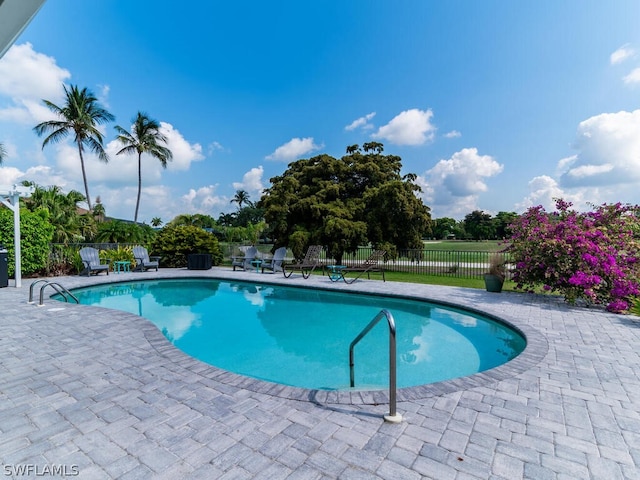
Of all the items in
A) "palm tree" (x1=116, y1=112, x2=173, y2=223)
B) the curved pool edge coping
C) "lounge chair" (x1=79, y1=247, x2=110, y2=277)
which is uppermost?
"palm tree" (x1=116, y1=112, x2=173, y2=223)

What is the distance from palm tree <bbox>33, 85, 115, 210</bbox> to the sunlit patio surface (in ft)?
78.1

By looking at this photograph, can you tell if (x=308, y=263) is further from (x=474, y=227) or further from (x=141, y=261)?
(x=474, y=227)

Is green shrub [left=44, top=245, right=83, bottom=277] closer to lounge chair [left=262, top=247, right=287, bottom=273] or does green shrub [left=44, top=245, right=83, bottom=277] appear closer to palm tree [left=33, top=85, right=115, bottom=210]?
lounge chair [left=262, top=247, right=287, bottom=273]

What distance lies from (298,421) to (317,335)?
3.87 metres

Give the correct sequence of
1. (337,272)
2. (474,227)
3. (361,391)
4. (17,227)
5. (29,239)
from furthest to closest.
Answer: (474,227) < (337,272) < (29,239) < (17,227) < (361,391)

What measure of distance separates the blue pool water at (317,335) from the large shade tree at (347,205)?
6278 mm

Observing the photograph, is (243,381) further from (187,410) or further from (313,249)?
(313,249)

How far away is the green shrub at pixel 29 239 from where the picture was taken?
10.7 m

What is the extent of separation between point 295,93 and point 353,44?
14.2 ft

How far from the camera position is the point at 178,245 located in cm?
1553

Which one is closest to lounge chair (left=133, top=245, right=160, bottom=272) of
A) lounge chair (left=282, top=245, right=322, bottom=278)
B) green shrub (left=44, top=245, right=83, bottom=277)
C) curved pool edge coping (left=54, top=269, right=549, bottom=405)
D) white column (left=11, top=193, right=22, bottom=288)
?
green shrub (left=44, top=245, right=83, bottom=277)

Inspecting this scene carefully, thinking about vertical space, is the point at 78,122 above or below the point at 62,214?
above

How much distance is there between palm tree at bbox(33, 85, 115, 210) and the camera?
71.1 ft

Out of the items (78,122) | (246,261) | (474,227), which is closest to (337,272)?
(246,261)
